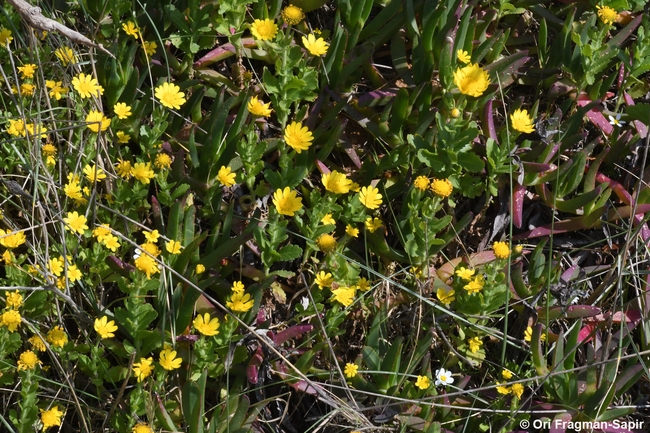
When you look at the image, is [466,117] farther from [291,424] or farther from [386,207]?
[291,424]

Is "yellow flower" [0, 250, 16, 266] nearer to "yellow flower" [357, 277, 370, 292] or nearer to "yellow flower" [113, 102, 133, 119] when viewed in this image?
"yellow flower" [113, 102, 133, 119]

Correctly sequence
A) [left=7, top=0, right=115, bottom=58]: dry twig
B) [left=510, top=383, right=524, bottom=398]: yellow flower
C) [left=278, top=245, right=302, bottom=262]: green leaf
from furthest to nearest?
1. [left=278, top=245, right=302, bottom=262]: green leaf
2. [left=510, top=383, right=524, bottom=398]: yellow flower
3. [left=7, top=0, right=115, bottom=58]: dry twig

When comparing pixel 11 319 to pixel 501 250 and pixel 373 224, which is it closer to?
pixel 373 224

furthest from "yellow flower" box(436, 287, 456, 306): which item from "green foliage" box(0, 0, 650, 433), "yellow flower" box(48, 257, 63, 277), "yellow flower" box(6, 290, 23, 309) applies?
"yellow flower" box(6, 290, 23, 309)

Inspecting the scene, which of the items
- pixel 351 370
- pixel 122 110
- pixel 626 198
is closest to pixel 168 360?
pixel 351 370

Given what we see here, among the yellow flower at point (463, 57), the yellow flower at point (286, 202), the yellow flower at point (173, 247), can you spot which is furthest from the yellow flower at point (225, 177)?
the yellow flower at point (463, 57)

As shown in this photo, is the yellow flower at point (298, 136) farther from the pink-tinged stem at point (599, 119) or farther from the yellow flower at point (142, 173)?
the pink-tinged stem at point (599, 119)
